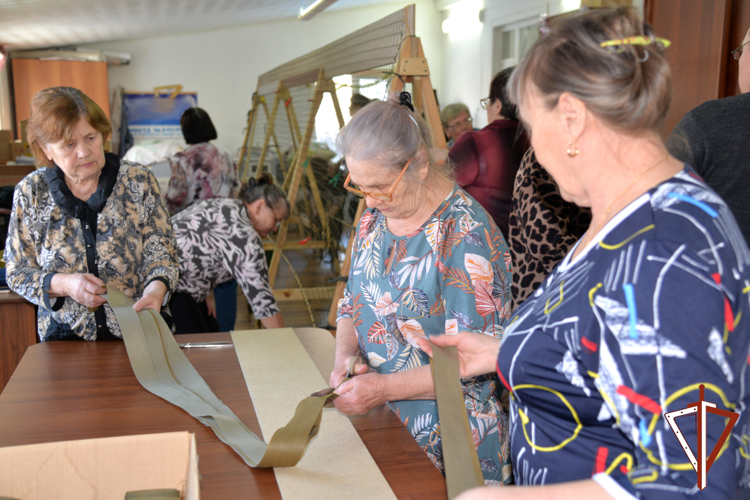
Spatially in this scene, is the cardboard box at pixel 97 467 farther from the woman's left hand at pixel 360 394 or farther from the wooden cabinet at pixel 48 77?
the wooden cabinet at pixel 48 77

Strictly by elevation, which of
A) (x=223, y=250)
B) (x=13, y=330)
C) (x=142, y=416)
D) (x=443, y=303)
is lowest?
(x=13, y=330)

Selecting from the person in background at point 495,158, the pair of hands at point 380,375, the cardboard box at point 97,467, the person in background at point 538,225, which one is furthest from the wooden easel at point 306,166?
the cardboard box at point 97,467

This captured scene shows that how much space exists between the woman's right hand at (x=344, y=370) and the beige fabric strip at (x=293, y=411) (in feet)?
0.22

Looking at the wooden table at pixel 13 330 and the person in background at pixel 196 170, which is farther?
the person in background at pixel 196 170

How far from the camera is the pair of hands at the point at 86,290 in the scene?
178cm

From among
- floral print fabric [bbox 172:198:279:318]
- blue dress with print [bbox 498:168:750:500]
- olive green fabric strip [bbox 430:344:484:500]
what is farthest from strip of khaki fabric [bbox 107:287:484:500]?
floral print fabric [bbox 172:198:279:318]

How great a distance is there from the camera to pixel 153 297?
185 cm

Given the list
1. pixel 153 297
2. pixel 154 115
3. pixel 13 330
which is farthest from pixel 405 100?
pixel 154 115

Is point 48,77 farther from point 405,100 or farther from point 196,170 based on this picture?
point 405,100

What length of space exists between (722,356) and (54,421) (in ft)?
4.20

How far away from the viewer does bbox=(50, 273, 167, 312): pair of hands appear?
5.83 feet

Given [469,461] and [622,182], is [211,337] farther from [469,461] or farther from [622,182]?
[622,182]

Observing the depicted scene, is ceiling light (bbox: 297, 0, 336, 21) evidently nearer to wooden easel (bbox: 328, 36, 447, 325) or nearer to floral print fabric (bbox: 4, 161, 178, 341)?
wooden easel (bbox: 328, 36, 447, 325)

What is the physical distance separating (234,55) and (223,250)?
814cm
